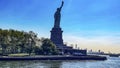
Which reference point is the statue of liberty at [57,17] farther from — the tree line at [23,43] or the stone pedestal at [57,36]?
the tree line at [23,43]

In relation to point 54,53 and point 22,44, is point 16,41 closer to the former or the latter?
point 22,44

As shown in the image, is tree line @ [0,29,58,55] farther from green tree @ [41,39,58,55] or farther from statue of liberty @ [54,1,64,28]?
statue of liberty @ [54,1,64,28]

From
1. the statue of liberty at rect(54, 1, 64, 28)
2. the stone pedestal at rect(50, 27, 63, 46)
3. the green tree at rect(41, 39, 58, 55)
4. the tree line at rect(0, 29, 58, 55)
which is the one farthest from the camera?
the stone pedestal at rect(50, 27, 63, 46)

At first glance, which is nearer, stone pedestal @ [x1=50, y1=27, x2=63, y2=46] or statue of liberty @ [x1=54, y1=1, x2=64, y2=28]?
statue of liberty @ [x1=54, y1=1, x2=64, y2=28]

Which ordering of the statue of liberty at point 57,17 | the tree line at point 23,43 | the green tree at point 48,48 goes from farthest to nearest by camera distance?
1. the statue of liberty at point 57,17
2. the green tree at point 48,48
3. the tree line at point 23,43

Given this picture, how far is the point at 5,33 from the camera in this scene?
4498 inches

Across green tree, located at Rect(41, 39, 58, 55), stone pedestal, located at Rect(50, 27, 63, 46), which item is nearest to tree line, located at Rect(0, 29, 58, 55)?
green tree, located at Rect(41, 39, 58, 55)

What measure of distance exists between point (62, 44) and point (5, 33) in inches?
1518

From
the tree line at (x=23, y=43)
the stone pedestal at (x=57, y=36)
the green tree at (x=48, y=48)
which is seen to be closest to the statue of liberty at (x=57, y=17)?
the stone pedestal at (x=57, y=36)

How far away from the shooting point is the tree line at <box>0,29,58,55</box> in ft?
375

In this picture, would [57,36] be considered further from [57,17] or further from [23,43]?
[23,43]

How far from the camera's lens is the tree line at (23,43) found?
114 metres

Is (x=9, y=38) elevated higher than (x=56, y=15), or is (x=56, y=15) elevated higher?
(x=56, y=15)

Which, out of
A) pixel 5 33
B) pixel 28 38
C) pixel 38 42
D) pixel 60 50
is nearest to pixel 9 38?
pixel 5 33
